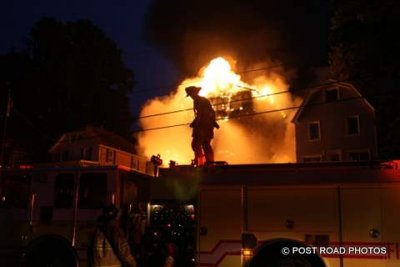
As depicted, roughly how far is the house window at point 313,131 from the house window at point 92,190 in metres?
27.1

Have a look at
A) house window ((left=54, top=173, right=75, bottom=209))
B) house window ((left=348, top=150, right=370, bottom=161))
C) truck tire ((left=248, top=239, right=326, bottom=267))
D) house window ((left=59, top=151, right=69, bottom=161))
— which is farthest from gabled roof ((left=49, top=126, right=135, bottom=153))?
truck tire ((left=248, top=239, right=326, bottom=267))

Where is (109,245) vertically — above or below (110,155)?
below

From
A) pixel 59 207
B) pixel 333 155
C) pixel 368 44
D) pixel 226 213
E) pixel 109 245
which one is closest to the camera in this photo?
Answer: pixel 109 245

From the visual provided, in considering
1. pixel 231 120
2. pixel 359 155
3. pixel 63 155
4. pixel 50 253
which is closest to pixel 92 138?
pixel 63 155

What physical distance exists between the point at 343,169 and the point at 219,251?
251cm

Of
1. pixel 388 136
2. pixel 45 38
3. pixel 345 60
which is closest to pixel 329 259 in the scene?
pixel 345 60

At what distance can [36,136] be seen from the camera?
4428 centimetres

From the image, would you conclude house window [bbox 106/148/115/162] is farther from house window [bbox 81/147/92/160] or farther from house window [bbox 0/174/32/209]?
house window [bbox 0/174/32/209]

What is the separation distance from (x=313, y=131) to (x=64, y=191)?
2749 centimetres

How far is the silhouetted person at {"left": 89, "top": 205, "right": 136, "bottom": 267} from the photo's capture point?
5941 millimetres

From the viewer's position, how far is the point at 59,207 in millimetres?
9766

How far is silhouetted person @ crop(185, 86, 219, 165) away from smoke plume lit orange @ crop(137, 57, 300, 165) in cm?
2278

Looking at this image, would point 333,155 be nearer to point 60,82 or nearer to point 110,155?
point 110,155

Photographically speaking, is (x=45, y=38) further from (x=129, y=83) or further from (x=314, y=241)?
(x=314, y=241)
